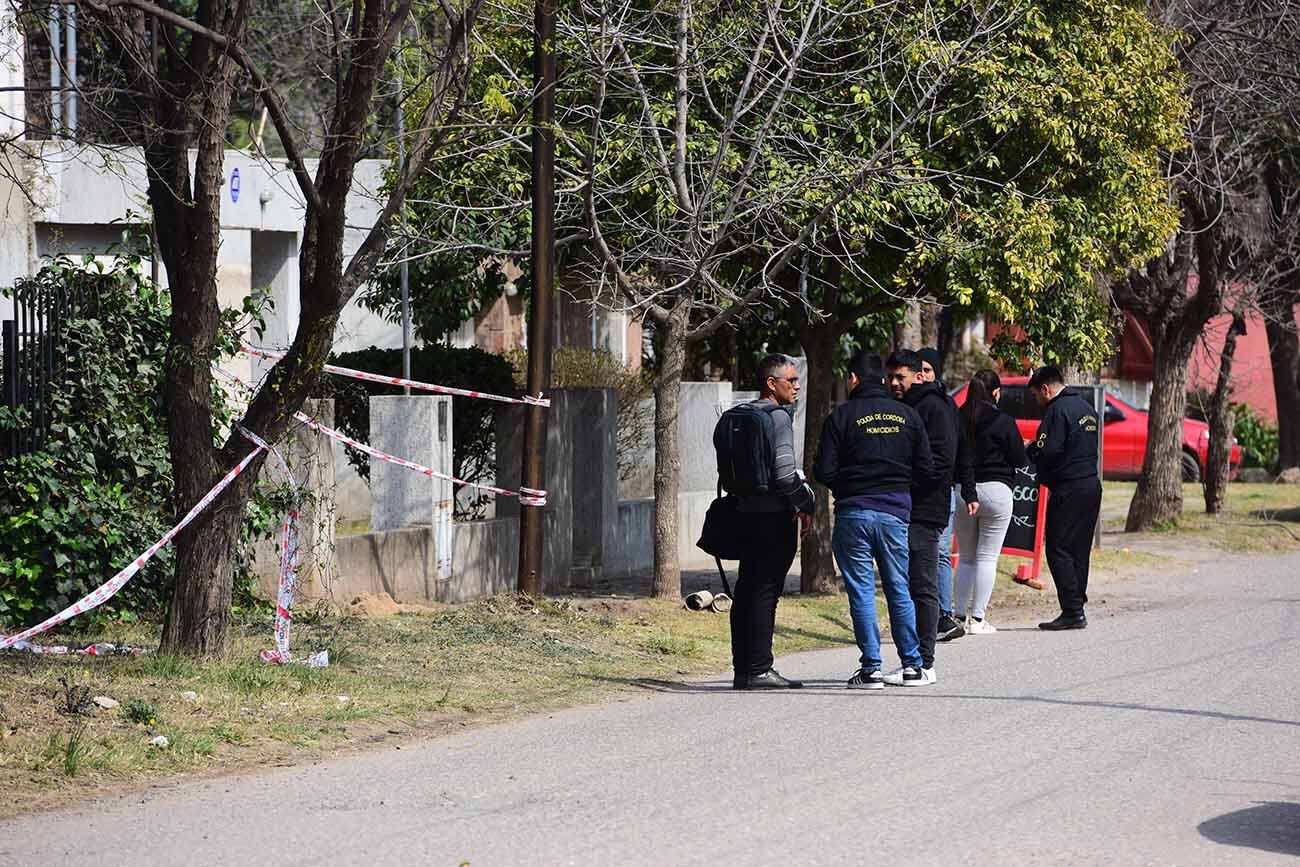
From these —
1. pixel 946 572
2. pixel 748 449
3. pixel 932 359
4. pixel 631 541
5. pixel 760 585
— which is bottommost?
pixel 631 541

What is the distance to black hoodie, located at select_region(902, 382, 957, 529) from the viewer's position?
10586 mm

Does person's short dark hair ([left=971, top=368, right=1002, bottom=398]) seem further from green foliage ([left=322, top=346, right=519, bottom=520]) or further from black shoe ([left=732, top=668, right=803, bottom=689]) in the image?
green foliage ([left=322, top=346, right=519, bottom=520])

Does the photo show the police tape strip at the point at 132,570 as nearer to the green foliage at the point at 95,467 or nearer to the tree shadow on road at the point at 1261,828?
the green foliage at the point at 95,467

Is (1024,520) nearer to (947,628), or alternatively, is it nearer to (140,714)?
(947,628)

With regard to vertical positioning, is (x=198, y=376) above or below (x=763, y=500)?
above

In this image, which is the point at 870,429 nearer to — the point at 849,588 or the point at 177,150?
the point at 849,588

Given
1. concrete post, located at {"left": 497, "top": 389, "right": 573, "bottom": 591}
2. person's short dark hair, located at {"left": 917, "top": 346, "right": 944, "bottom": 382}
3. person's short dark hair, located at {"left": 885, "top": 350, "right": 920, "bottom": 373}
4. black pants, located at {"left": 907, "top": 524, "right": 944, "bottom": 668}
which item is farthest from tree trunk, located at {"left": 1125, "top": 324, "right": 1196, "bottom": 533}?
black pants, located at {"left": 907, "top": 524, "right": 944, "bottom": 668}

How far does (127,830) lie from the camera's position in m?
6.42

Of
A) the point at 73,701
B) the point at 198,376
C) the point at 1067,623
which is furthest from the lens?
the point at 1067,623

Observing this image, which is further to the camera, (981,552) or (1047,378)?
(1047,378)

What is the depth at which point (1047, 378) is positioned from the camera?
42.8 feet

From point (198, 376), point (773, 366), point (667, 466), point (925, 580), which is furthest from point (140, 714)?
point (667, 466)

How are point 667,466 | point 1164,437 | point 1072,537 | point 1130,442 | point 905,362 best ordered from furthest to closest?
1. point 1130,442
2. point 1164,437
3. point 667,466
4. point 1072,537
5. point 905,362

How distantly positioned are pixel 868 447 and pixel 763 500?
2.19ft
